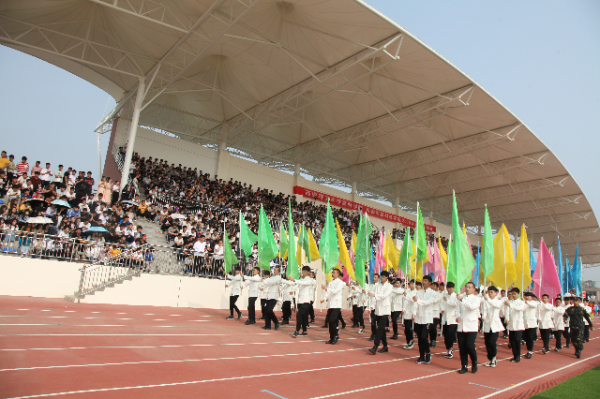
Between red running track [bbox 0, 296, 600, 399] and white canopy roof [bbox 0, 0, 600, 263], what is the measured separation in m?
10.5

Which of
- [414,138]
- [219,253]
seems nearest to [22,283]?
[219,253]

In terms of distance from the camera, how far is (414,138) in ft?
86.4

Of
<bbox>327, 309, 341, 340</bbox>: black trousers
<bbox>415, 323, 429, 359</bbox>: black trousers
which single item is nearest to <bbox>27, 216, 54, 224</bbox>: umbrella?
<bbox>327, 309, 341, 340</bbox>: black trousers

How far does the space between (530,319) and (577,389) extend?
4101 millimetres

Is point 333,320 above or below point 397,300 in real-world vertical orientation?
below

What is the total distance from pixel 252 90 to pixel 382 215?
1937cm

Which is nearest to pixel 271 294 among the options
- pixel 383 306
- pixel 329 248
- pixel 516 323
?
pixel 329 248

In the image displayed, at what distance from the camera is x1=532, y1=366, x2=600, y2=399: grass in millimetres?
6078

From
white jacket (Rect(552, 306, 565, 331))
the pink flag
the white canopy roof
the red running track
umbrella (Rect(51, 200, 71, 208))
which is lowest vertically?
the red running track

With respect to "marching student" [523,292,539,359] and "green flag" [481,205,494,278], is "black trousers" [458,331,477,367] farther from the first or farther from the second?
"marching student" [523,292,539,359]

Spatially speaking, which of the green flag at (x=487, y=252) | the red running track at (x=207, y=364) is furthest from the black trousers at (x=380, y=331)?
the green flag at (x=487, y=252)

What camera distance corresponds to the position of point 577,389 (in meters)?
6.64

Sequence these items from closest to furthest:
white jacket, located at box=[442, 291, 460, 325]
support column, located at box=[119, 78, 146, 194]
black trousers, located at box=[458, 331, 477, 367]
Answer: black trousers, located at box=[458, 331, 477, 367], white jacket, located at box=[442, 291, 460, 325], support column, located at box=[119, 78, 146, 194]

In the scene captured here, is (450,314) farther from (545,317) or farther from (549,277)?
(549,277)
